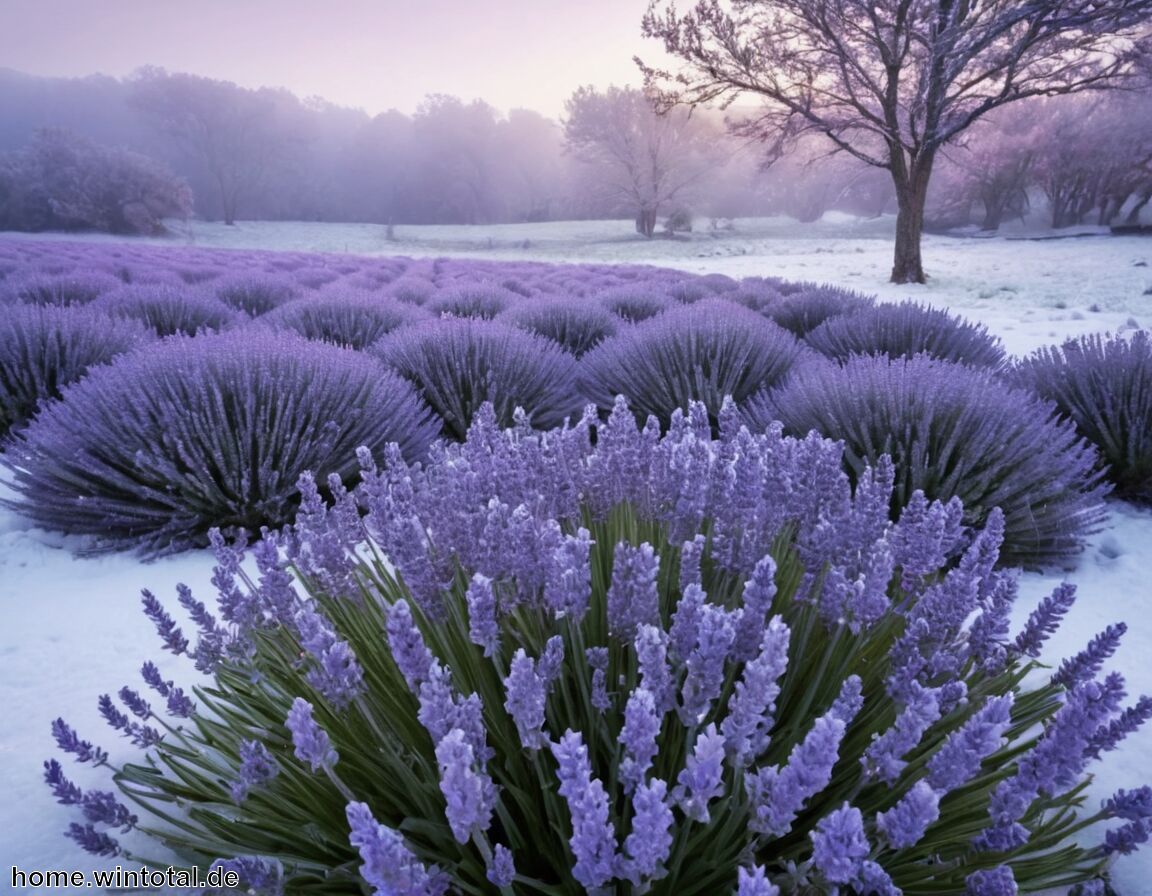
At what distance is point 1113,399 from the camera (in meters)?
3.70

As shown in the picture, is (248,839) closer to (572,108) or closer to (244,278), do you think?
(244,278)

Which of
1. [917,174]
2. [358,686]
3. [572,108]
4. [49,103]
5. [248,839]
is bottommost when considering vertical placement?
[248,839]

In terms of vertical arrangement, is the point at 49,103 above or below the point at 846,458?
above

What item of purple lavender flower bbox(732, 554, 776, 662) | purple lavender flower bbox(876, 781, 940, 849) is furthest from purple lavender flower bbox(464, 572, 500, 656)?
purple lavender flower bbox(876, 781, 940, 849)

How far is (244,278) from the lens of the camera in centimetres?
939

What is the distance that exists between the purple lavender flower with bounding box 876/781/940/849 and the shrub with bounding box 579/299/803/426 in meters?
3.65

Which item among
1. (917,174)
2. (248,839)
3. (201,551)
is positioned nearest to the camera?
(248,839)

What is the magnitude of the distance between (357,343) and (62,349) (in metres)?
2.19

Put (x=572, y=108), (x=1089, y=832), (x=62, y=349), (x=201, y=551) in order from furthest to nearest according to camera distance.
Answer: (x=572, y=108) → (x=62, y=349) → (x=201, y=551) → (x=1089, y=832)

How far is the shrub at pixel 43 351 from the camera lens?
4.30 meters

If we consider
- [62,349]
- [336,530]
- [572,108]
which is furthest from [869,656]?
[572,108]

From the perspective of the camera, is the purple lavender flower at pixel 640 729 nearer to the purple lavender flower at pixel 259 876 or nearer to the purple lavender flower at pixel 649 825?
the purple lavender flower at pixel 649 825

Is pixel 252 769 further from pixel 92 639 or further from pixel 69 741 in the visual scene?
pixel 92 639

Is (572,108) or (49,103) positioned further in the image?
(49,103)
